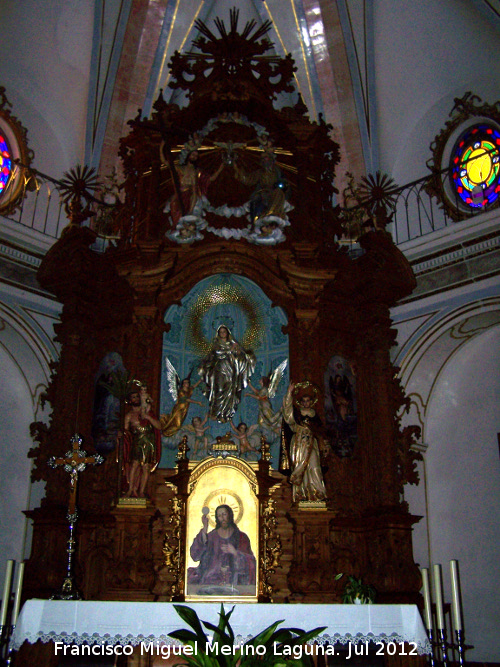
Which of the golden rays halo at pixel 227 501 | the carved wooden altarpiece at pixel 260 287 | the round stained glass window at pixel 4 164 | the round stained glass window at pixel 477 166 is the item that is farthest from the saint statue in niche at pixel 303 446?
the round stained glass window at pixel 4 164

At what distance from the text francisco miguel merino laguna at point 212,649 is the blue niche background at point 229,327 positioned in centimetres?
362

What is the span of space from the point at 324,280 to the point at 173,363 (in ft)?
8.38

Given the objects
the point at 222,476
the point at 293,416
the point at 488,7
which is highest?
the point at 488,7

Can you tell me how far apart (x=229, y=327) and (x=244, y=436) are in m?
1.78

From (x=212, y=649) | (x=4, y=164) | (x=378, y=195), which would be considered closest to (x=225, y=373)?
(x=378, y=195)

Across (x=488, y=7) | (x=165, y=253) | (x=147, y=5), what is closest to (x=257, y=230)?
(x=165, y=253)

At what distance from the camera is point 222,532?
32.2ft

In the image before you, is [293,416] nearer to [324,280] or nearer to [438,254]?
[324,280]

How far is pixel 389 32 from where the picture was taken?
48.1 feet

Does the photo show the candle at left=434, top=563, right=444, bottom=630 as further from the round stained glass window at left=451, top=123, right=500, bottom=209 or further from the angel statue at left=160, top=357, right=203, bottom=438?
the round stained glass window at left=451, top=123, right=500, bottom=209

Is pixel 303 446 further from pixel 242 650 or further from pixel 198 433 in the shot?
pixel 242 650

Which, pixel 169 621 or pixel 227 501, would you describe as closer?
pixel 169 621

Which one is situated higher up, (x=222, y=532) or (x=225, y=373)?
(x=225, y=373)

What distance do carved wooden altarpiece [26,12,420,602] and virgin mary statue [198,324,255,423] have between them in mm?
709
